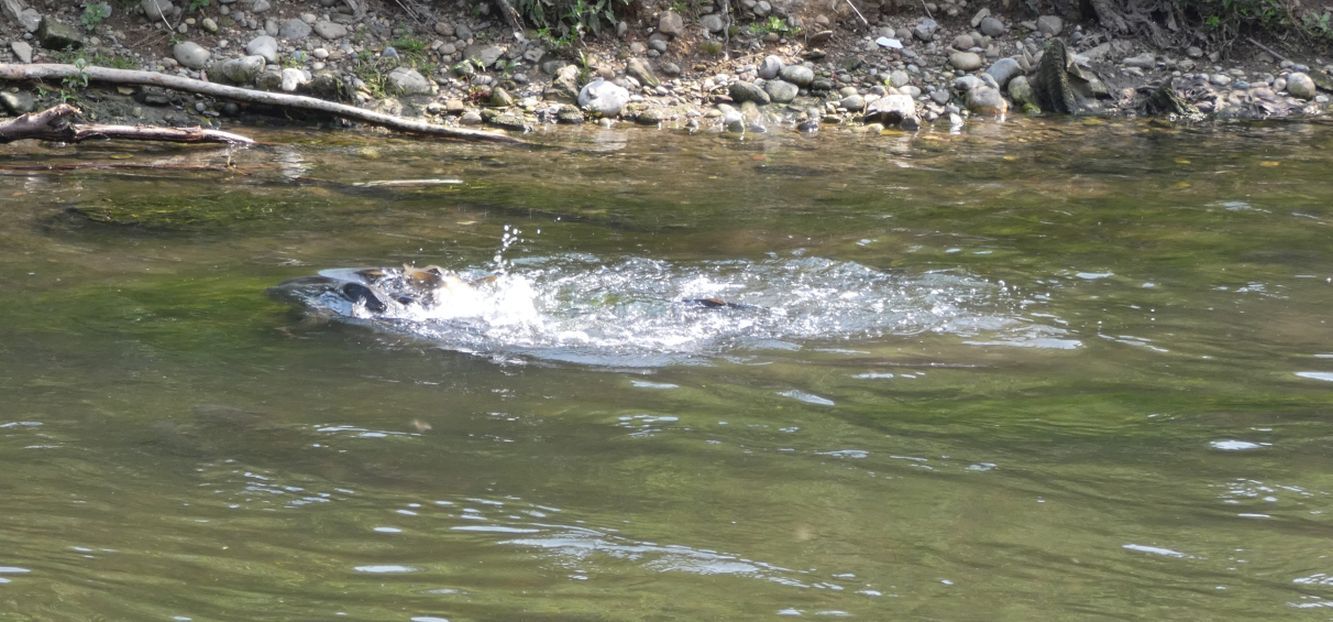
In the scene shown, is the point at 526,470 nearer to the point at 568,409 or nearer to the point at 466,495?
the point at 466,495

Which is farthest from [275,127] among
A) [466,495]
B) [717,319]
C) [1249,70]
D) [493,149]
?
[1249,70]

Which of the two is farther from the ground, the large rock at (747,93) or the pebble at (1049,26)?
the pebble at (1049,26)

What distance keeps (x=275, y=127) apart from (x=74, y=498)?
7.16 m

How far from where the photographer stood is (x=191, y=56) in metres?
10.2

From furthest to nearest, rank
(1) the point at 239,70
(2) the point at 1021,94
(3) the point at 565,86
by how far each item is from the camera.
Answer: (2) the point at 1021,94
(3) the point at 565,86
(1) the point at 239,70

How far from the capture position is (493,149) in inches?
356

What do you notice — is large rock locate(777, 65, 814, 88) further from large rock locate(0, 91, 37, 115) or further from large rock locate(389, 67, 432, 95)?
large rock locate(0, 91, 37, 115)

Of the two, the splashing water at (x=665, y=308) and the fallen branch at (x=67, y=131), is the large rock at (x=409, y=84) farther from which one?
the splashing water at (x=665, y=308)

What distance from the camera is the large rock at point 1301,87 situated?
37.8 feet

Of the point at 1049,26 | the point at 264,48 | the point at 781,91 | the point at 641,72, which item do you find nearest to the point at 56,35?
the point at 264,48

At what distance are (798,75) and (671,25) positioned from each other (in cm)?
129

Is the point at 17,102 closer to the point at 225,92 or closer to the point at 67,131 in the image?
the point at 225,92

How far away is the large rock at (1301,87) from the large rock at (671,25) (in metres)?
5.46

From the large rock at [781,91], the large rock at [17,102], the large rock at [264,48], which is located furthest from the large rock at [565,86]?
the large rock at [17,102]
